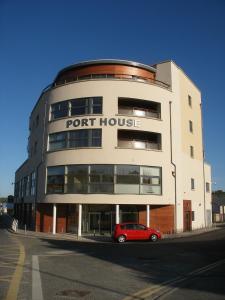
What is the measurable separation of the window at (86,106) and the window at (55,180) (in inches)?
206

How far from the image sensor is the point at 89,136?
34938 millimetres

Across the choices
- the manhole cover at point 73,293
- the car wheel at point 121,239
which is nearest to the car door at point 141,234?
the car wheel at point 121,239

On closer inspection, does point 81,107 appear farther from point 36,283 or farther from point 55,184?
point 36,283

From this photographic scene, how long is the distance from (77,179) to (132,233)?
25.7 ft

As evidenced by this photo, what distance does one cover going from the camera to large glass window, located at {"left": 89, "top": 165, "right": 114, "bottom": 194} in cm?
3384

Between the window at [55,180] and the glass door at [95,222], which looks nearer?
the window at [55,180]

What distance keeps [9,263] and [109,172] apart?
19035mm

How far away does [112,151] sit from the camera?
3438cm

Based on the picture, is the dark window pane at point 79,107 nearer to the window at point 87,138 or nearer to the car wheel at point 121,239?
the window at point 87,138

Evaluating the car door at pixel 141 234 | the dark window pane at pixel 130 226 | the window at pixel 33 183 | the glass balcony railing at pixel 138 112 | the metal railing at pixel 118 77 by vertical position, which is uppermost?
the metal railing at pixel 118 77

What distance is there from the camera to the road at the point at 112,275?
33.8 feet

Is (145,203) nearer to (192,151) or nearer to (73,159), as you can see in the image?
(73,159)

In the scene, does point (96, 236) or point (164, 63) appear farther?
point (164, 63)

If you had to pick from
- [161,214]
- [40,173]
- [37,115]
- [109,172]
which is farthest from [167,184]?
[37,115]
